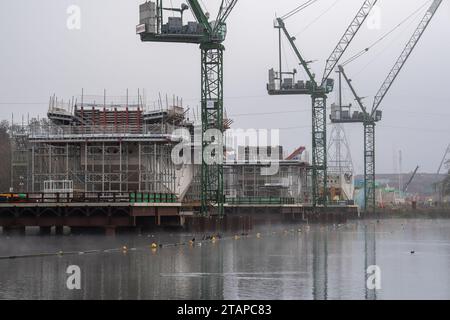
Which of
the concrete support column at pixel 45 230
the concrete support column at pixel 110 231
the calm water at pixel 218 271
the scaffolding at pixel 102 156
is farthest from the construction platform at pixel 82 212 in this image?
the scaffolding at pixel 102 156

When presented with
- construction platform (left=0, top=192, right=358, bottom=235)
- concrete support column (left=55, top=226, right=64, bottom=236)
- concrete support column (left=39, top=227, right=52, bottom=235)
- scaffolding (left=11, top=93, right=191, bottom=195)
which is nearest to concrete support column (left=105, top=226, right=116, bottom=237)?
construction platform (left=0, top=192, right=358, bottom=235)

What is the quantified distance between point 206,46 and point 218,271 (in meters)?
40.0

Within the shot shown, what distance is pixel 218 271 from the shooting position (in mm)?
42438

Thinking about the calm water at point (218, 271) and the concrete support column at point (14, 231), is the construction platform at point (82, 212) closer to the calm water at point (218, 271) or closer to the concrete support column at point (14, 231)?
the concrete support column at point (14, 231)

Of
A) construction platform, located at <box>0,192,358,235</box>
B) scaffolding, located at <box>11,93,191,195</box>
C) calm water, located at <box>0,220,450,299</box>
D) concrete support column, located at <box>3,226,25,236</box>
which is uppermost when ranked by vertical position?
scaffolding, located at <box>11,93,191,195</box>

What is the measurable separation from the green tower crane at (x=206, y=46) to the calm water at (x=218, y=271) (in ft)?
53.1

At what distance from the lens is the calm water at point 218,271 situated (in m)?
33.3

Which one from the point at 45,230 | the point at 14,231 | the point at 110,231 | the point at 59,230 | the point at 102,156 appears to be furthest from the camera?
the point at 102,156

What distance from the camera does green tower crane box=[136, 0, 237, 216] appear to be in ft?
254

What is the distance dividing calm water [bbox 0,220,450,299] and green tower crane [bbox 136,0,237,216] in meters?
16.2

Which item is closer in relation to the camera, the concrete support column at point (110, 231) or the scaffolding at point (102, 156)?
the concrete support column at point (110, 231)

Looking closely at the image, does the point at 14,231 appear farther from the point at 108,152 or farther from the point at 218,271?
the point at 218,271

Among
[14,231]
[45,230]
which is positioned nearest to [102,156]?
[45,230]

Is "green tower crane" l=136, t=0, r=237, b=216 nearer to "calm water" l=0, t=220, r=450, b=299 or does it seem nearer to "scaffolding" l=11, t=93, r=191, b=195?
"scaffolding" l=11, t=93, r=191, b=195
